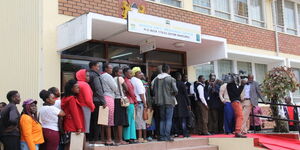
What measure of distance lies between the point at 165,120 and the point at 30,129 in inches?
121

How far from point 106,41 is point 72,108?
3.76 meters

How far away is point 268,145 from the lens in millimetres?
8031

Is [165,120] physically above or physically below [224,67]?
below

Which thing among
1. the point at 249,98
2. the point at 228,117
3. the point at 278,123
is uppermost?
the point at 249,98

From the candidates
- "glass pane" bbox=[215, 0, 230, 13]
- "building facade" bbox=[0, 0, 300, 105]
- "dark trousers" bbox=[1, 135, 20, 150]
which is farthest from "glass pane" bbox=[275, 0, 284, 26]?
"dark trousers" bbox=[1, 135, 20, 150]

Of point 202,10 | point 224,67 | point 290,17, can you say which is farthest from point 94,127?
point 290,17

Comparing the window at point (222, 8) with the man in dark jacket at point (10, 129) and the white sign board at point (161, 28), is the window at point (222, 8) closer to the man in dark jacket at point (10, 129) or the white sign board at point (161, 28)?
the white sign board at point (161, 28)

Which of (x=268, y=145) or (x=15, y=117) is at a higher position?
(x=15, y=117)

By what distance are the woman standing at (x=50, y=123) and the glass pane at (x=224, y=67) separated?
8.07 metres

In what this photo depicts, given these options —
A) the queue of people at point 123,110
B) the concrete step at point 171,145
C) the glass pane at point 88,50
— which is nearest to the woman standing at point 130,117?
the queue of people at point 123,110

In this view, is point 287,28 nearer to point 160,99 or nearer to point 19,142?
point 160,99

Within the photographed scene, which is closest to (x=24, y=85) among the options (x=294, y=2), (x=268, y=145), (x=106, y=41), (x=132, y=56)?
(x=106, y=41)

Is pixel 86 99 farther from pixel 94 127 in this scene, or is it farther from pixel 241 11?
pixel 241 11

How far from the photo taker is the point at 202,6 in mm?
11906
